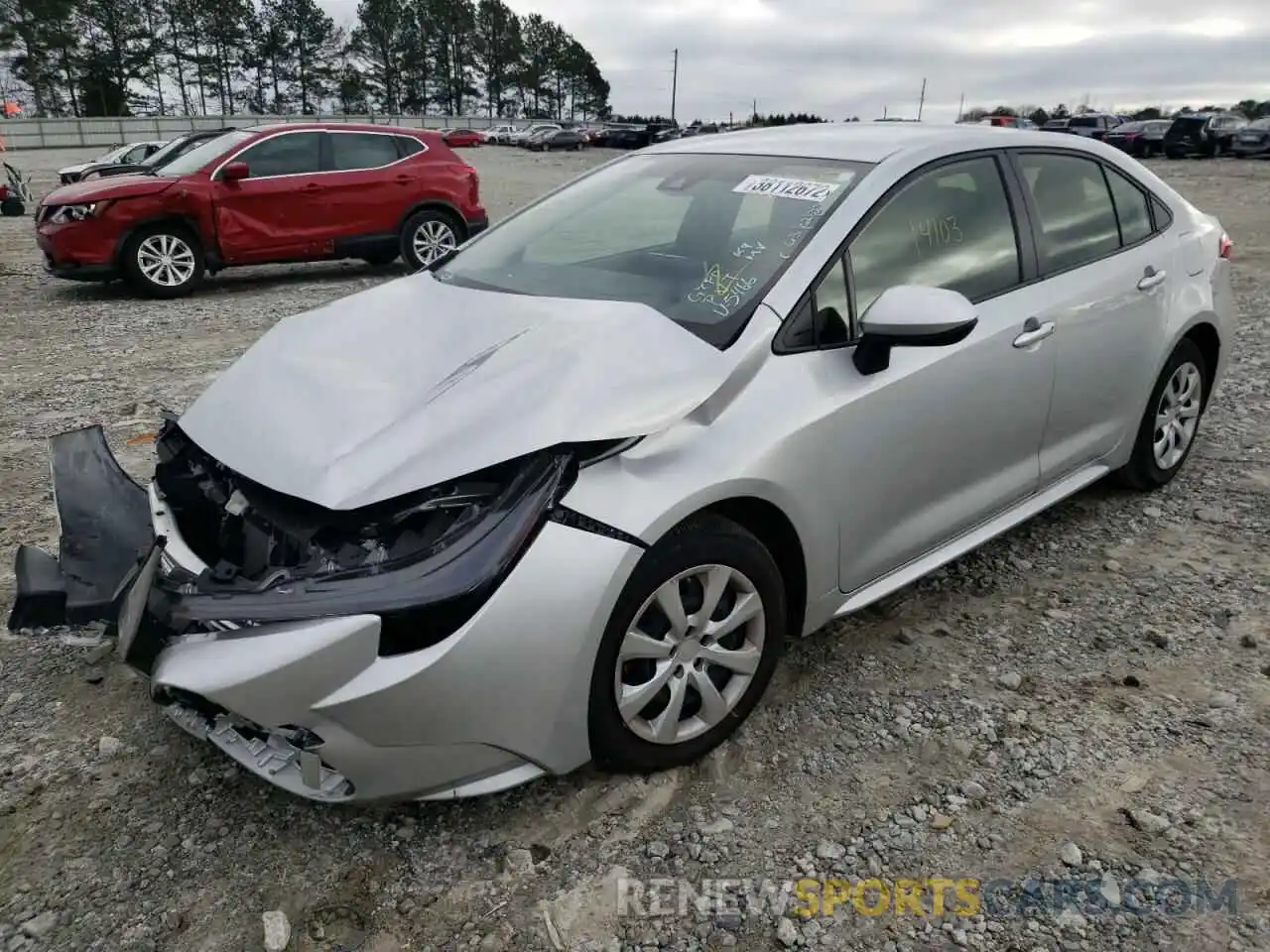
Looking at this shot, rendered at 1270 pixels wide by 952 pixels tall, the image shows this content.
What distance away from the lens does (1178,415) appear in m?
4.22

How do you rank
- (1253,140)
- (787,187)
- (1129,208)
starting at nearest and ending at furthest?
(787,187)
(1129,208)
(1253,140)

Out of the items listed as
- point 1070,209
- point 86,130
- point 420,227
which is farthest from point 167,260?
point 86,130

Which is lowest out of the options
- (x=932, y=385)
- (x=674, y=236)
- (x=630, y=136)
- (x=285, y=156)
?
(x=932, y=385)

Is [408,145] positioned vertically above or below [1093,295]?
above

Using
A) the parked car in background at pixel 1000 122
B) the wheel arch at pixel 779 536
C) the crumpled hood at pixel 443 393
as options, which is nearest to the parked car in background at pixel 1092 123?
the parked car in background at pixel 1000 122

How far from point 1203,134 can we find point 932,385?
32.6m

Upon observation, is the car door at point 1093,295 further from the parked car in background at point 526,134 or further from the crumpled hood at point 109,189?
the parked car in background at point 526,134

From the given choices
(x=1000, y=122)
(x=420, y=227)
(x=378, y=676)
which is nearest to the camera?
(x=378, y=676)

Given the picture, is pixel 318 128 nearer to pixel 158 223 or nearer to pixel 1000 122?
pixel 158 223

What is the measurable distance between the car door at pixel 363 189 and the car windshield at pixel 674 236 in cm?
668

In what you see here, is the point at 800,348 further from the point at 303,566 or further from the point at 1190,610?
the point at 1190,610

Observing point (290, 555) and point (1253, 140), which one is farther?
point (1253, 140)

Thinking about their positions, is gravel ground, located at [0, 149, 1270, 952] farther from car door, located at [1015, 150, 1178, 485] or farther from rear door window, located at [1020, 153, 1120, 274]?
rear door window, located at [1020, 153, 1120, 274]

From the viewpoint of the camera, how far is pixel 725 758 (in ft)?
8.55
